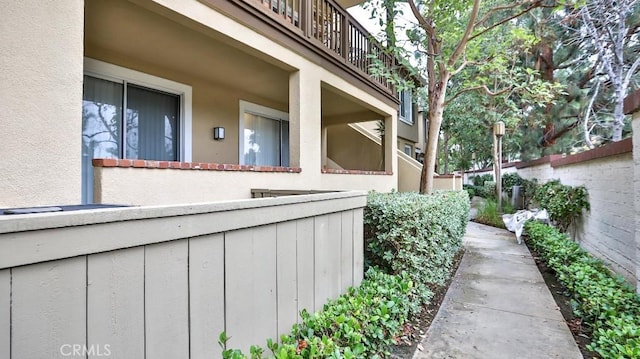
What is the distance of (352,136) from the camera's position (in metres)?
10.9

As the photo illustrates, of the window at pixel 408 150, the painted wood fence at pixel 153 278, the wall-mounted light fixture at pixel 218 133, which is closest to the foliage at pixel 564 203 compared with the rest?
the painted wood fence at pixel 153 278

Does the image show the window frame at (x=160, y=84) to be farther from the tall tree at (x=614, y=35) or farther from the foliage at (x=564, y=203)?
the tall tree at (x=614, y=35)

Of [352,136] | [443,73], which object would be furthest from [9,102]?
[352,136]

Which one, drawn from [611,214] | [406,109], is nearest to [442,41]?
[611,214]

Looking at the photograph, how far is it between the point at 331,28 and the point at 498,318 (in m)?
5.24

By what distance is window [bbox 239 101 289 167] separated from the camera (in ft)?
22.5

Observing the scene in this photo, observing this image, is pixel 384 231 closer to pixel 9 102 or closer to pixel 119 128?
pixel 9 102

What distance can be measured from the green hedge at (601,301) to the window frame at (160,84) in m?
5.92

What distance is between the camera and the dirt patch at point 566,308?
298 centimetres

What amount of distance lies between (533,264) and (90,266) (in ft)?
21.5

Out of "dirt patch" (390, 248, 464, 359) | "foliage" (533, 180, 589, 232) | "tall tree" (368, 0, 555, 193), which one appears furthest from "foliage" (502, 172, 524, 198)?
"dirt patch" (390, 248, 464, 359)

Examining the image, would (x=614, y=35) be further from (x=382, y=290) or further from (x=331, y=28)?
(x=382, y=290)

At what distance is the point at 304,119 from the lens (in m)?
4.95

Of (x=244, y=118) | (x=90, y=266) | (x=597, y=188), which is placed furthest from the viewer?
(x=244, y=118)
